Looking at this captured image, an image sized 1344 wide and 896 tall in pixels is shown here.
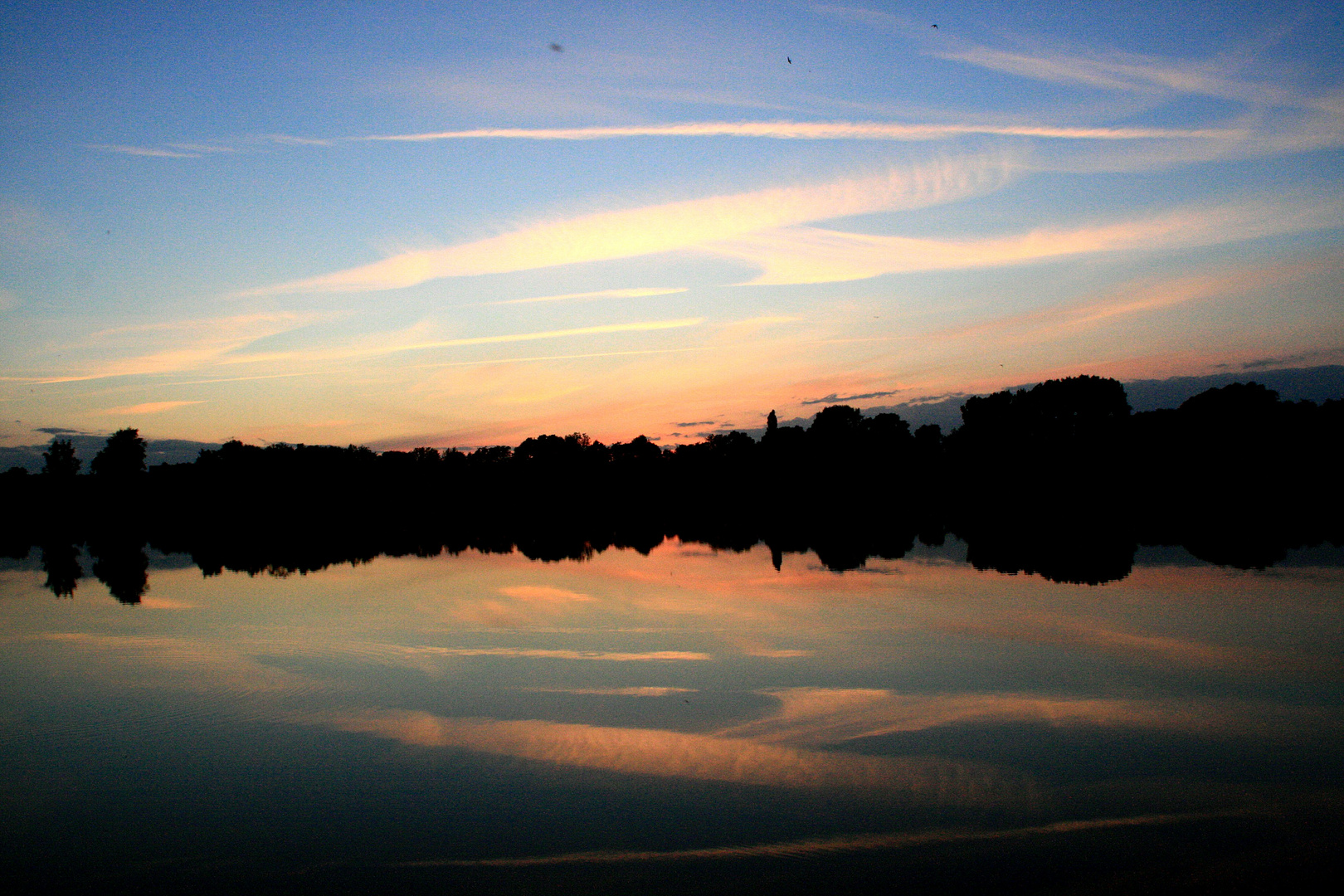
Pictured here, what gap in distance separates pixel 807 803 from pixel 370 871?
14.0 feet

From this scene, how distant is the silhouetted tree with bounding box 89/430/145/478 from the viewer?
114250 mm

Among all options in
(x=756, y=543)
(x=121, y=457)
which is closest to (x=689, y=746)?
(x=756, y=543)

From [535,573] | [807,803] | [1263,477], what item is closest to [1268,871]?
[807,803]

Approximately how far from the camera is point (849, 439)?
106 meters

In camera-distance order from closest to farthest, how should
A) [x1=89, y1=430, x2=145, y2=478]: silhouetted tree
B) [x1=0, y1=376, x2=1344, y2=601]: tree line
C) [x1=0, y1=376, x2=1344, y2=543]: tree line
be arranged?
1. [x1=0, y1=376, x2=1344, y2=601]: tree line
2. [x1=0, y1=376, x2=1344, y2=543]: tree line
3. [x1=89, y1=430, x2=145, y2=478]: silhouetted tree

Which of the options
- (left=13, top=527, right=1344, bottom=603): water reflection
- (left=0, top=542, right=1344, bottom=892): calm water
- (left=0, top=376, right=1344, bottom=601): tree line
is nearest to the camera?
(left=0, top=542, right=1344, bottom=892): calm water

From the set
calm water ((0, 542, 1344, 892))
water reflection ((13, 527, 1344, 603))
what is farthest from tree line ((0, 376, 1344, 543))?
calm water ((0, 542, 1344, 892))

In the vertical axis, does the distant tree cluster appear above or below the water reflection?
above

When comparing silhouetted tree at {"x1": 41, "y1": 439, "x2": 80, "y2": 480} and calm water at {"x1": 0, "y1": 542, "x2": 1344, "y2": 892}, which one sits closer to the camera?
calm water at {"x1": 0, "y1": 542, "x2": 1344, "y2": 892}

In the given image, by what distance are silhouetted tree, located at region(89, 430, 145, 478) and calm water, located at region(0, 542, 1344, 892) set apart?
373 ft

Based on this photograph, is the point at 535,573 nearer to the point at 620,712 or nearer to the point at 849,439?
the point at 620,712

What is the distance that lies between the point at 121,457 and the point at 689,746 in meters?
131

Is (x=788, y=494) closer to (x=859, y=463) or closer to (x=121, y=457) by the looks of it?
(x=859, y=463)

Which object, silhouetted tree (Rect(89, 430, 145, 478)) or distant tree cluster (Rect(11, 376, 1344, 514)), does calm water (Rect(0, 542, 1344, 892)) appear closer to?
distant tree cluster (Rect(11, 376, 1344, 514))
